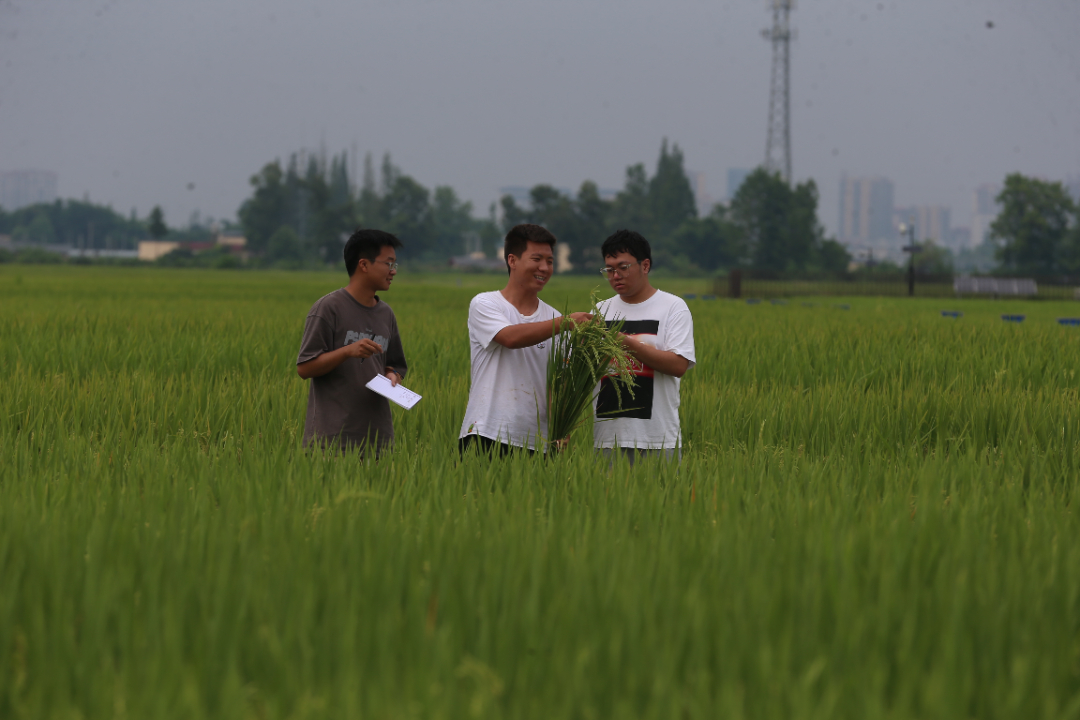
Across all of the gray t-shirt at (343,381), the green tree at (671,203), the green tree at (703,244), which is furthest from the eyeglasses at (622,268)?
the green tree at (671,203)

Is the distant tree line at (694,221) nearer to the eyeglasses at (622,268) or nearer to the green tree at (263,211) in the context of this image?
the green tree at (263,211)

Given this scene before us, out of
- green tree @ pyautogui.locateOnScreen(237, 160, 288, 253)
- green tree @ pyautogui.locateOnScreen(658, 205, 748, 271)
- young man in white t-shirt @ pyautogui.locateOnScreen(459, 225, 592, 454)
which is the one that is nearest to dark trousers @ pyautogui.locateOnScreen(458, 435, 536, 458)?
young man in white t-shirt @ pyautogui.locateOnScreen(459, 225, 592, 454)

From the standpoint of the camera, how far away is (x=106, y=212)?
177m

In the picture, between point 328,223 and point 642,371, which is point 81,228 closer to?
point 328,223

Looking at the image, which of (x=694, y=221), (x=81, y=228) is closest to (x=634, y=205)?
(x=694, y=221)

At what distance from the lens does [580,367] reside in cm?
383

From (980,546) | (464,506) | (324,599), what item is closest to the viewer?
(324,599)

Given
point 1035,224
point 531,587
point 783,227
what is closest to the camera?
point 531,587

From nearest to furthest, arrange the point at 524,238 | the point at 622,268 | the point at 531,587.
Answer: the point at 531,587
the point at 524,238
the point at 622,268

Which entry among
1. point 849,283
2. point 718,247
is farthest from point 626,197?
point 849,283

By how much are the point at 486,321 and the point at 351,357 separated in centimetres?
59

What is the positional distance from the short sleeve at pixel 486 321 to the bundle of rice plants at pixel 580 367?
24 centimetres

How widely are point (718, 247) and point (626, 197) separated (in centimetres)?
2766

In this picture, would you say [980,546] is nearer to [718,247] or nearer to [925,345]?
Answer: [925,345]
